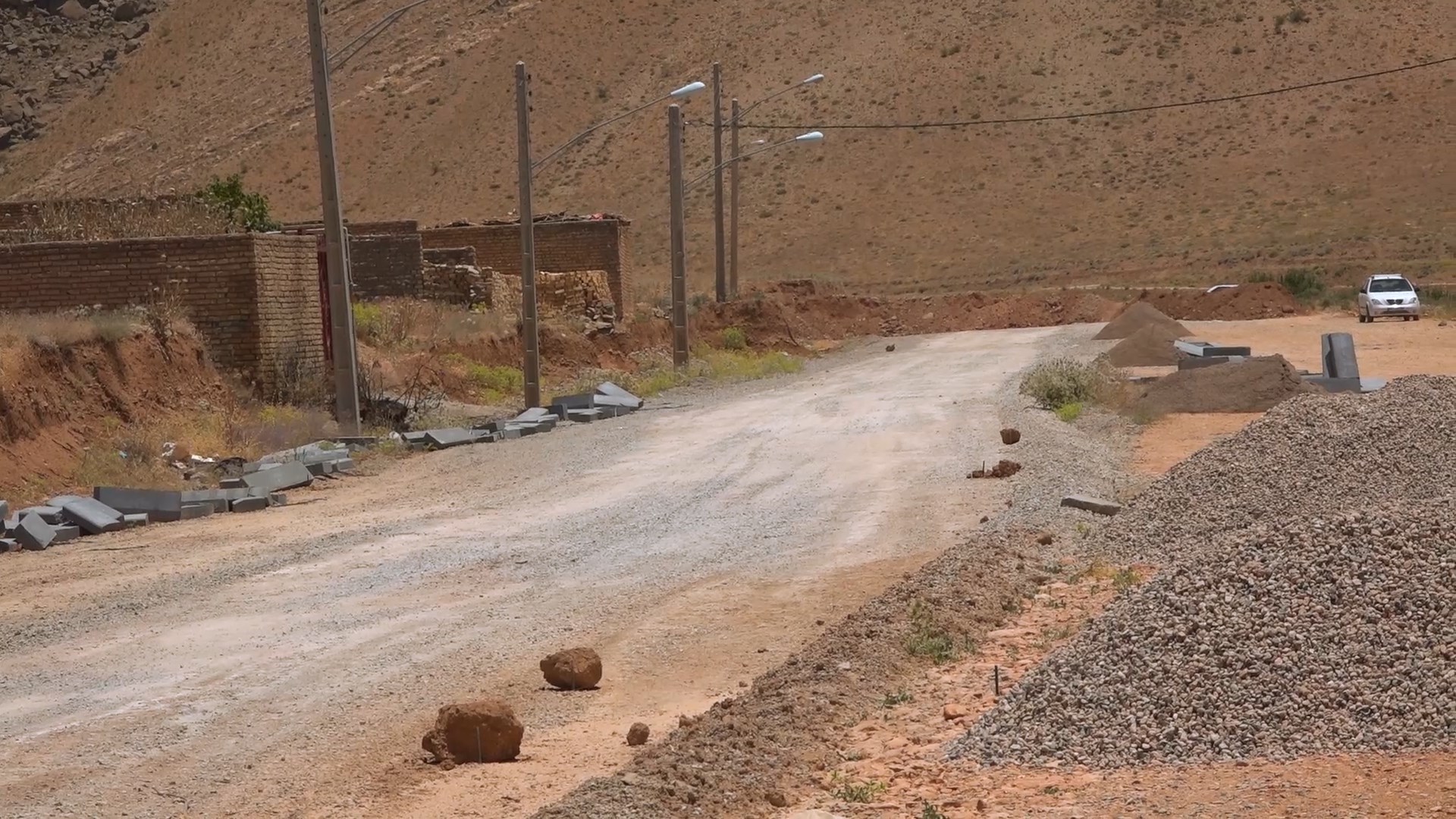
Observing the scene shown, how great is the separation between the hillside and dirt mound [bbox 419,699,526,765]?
5734 cm

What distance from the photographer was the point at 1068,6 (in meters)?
90.9

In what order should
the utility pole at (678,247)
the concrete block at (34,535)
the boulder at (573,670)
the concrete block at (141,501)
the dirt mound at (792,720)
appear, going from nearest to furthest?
the dirt mound at (792,720), the boulder at (573,670), the concrete block at (34,535), the concrete block at (141,501), the utility pole at (678,247)

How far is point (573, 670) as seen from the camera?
345 inches

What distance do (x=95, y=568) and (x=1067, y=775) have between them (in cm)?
901

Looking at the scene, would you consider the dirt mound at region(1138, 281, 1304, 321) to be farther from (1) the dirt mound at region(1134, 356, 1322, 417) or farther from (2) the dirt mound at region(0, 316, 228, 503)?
(2) the dirt mound at region(0, 316, 228, 503)

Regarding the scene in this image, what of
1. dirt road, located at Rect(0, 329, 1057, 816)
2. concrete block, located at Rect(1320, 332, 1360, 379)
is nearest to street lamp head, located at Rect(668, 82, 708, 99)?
dirt road, located at Rect(0, 329, 1057, 816)

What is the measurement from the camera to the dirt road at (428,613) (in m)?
7.38

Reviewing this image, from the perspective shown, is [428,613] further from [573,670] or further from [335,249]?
[335,249]

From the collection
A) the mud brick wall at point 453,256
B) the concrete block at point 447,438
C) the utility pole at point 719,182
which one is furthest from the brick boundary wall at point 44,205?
the utility pole at point 719,182

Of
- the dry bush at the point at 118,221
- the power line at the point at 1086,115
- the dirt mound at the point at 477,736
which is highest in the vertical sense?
the power line at the point at 1086,115

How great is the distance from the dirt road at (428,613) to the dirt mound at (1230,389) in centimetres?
473

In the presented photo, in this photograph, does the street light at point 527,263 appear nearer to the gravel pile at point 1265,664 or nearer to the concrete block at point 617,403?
the concrete block at point 617,403

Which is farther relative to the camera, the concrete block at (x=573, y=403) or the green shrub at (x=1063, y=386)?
the concrete block at (x=573, y=403)

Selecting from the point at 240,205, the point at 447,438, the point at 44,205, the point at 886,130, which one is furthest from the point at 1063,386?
the point at 886,130
